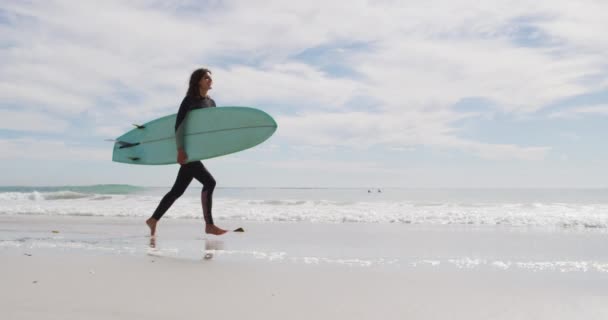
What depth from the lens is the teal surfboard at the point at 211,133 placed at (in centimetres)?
550

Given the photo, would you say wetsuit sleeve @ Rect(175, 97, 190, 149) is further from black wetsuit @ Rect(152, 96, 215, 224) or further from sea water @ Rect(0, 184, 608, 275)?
sea water @ Rect(0, 184, 608, 275)

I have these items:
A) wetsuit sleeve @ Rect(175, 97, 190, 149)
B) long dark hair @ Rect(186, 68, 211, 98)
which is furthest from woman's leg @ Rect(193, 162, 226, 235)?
long dark hair @ Rect(186, 68, 211, 98)

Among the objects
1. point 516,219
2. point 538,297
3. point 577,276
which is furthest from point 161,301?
point 516,219

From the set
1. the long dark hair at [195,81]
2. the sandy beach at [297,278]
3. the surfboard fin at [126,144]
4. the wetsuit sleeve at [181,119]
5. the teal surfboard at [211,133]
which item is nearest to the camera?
the sandy beach at [297,278]

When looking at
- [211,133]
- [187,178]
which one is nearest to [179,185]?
[187,178]

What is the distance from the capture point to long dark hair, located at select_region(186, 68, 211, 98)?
16.9ft

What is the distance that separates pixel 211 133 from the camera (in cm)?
557

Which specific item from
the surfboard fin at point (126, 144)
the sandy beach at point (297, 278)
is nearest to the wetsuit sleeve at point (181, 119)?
the sandy beach at point (297, 278)

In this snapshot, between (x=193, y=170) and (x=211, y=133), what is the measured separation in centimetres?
55

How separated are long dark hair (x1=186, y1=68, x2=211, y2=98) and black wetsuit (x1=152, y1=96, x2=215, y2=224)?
49 mm

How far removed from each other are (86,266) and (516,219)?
6.27 meters

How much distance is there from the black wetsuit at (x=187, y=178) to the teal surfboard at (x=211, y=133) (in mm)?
128

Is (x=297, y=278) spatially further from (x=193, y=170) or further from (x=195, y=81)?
(x=195, y=81)

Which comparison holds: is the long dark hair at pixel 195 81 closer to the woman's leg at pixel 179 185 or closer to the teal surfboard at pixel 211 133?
the teal surfboard at pixel 211 133
